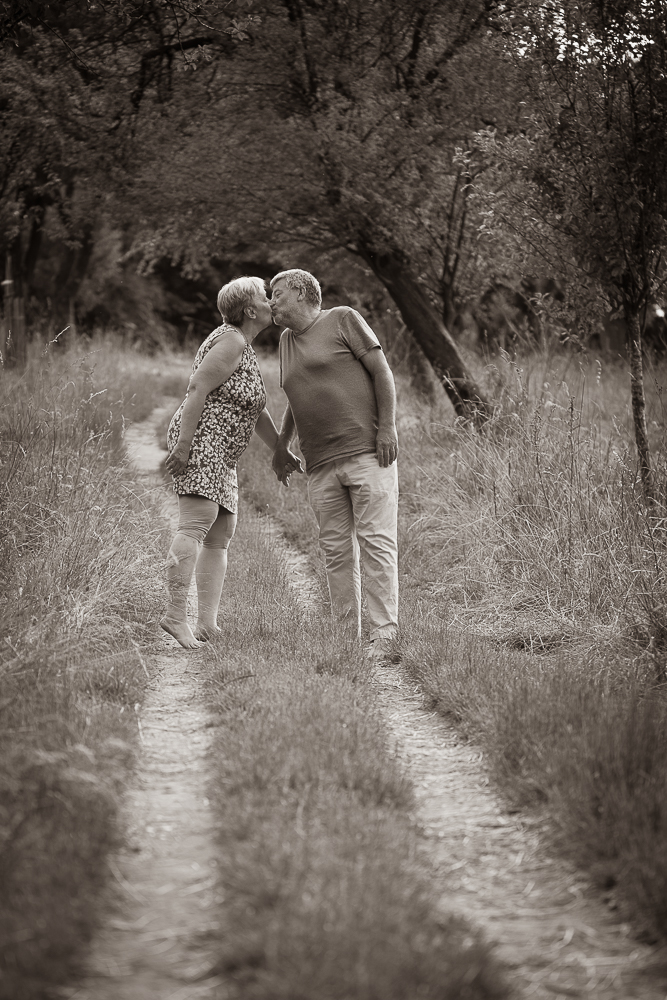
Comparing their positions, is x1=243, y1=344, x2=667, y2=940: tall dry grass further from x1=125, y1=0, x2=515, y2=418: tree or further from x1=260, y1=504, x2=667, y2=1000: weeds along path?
x1=125, y1=0, x2=515, y2=418: tree

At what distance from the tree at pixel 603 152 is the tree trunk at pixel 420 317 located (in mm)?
3642

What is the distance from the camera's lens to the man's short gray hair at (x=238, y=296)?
4.73m

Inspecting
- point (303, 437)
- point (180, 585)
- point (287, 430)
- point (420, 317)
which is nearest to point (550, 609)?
point (303, 437)

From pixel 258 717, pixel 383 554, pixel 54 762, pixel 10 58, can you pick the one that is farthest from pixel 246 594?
pixel 10 58

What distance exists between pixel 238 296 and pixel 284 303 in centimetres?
27

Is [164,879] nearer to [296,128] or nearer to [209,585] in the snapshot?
[209,585]

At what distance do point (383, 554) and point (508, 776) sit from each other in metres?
1.82

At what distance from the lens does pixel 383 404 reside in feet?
16.2

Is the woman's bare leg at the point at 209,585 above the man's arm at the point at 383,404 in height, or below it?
below

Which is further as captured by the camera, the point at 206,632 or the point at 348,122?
the point at 348,122

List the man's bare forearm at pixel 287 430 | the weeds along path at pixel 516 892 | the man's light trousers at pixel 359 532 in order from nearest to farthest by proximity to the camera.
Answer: the weeds along path at pixel 516 892 → the man's light trousers at pixel 359 532 → the man's bare forearm at pixel 287 430

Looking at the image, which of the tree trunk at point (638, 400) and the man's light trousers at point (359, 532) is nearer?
the man's light trousers at point (359, 532)

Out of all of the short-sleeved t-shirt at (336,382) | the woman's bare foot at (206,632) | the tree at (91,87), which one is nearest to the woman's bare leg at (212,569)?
the woman's bare foot at (206,632)

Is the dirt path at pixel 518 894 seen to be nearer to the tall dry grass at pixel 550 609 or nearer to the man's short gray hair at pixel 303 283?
the tall dry grass at pixel 550 609
